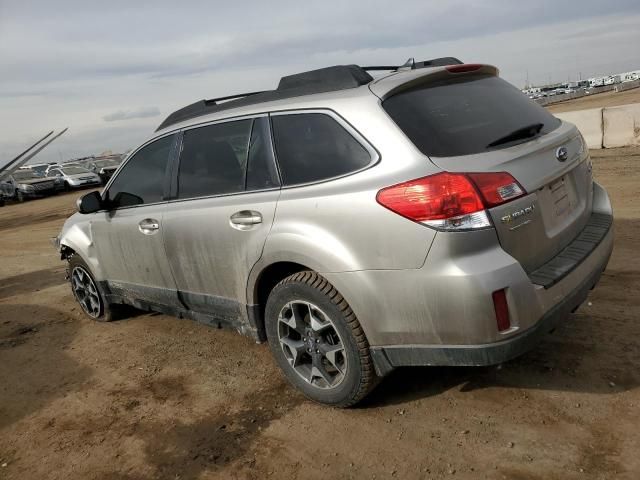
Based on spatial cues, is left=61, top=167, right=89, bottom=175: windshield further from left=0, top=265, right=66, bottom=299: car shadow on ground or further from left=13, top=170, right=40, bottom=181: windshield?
left=0, top=265, right=66, bottom=299: car shadow on ground

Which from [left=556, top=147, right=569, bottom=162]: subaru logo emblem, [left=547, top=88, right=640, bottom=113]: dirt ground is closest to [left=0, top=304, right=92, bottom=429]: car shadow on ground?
[left=556, top=147, right=569, bottom=162]: subaru logo emblem

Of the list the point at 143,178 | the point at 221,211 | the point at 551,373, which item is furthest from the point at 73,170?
the point at 551,373

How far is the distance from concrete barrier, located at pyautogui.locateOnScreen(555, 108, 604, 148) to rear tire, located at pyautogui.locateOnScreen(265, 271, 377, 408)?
1145 cm

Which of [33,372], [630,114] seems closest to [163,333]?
[33,372]

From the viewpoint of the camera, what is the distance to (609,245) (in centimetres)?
340

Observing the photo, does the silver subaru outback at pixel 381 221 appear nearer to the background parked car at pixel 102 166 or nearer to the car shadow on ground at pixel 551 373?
the car shadow on ground at pixel 551 373

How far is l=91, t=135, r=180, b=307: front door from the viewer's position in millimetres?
4185

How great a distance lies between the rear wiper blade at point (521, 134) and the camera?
9.62ft

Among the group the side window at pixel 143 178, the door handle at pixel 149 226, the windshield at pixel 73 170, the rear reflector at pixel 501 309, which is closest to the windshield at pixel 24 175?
the windshield at pixel 73 170

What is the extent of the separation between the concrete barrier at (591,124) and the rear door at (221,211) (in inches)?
438

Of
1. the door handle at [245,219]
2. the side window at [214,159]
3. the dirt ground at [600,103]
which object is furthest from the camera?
the dirt ground at [600,103]

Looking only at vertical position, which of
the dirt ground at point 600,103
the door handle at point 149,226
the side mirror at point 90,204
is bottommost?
the dirt ground at point 600,103

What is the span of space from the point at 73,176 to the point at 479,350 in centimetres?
2869

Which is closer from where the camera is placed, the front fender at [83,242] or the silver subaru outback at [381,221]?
the silver subaru outback at [381,221]
